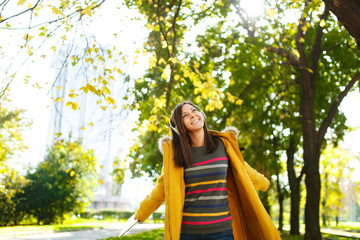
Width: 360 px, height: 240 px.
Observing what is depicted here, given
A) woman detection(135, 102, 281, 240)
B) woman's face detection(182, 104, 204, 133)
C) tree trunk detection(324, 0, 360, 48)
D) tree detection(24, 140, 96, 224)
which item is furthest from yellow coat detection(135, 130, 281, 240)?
tree detection(24, 140, 96, 224)

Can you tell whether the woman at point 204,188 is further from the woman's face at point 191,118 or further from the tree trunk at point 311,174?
the tree trunk at point 311,174

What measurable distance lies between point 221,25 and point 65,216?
2074 cm

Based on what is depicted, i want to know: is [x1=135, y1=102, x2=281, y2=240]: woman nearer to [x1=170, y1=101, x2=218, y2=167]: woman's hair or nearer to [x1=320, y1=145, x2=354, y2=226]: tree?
[x1=170, y1=101, x2=218, y2=167]: woman's hair

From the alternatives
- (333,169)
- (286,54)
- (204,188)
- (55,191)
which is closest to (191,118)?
(204,188)

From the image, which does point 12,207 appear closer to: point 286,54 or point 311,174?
point 311,174

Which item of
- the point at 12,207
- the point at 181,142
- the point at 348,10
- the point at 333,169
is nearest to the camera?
the point at 181,142

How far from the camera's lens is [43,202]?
26.3 meters

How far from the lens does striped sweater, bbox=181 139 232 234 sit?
9.93 ft

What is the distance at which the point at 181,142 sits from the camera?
3391 mm

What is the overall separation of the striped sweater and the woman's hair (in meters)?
0.07

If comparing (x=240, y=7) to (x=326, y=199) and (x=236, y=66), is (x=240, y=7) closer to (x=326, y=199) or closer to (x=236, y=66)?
(x=236, y=66)

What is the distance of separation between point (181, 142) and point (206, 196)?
22.5 inches

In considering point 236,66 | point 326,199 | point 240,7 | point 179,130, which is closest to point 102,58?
point 179,130

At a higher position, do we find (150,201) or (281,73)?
(281,73)
